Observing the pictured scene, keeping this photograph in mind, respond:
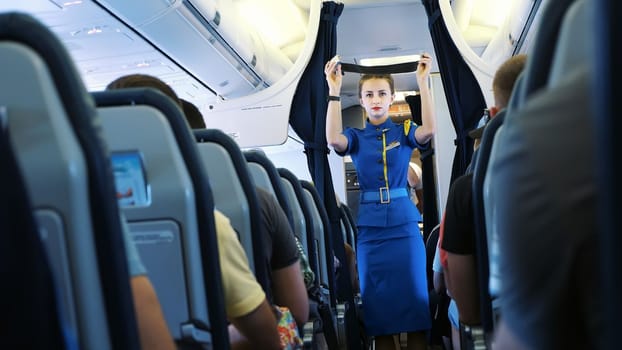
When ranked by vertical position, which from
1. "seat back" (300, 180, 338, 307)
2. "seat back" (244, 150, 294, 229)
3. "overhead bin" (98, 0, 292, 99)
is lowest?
"seat back" (300, 180, 338, 307)

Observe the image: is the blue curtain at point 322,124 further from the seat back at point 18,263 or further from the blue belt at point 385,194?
the seat back at point 18,263

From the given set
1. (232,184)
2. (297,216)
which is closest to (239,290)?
(232,184)

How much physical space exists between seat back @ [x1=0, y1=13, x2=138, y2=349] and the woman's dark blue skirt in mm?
3833

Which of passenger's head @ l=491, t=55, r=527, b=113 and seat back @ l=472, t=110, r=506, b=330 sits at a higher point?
passenger's head @ l=491, t=55, r=527, b=113

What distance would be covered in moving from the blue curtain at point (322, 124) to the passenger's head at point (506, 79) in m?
2.61

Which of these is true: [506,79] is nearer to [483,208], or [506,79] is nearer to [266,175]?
[483,208]

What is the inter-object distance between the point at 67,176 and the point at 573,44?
745 mm

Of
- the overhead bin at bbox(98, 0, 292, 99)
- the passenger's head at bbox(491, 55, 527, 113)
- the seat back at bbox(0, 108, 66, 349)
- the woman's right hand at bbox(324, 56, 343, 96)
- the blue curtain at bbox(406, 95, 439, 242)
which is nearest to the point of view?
the seat back at bbox(0, 108, 66, 349)

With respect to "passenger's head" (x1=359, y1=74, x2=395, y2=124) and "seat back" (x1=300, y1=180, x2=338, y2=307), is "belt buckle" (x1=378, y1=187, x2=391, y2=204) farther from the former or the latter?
"seat back" (x1=300, y1=180, x2=338, y2=307)

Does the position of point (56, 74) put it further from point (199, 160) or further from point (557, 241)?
point (557, 241)

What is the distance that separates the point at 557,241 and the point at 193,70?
17.8 ft

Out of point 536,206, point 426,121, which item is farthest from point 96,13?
point 536,206

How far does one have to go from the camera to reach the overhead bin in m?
4.23

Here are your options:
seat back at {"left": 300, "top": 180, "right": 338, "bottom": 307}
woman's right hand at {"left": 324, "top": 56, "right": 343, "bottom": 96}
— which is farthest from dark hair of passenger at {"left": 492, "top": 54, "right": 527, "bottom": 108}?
woman's right hand at {"left": 324, "top": 56, "right": 343, "bottom": 96}
